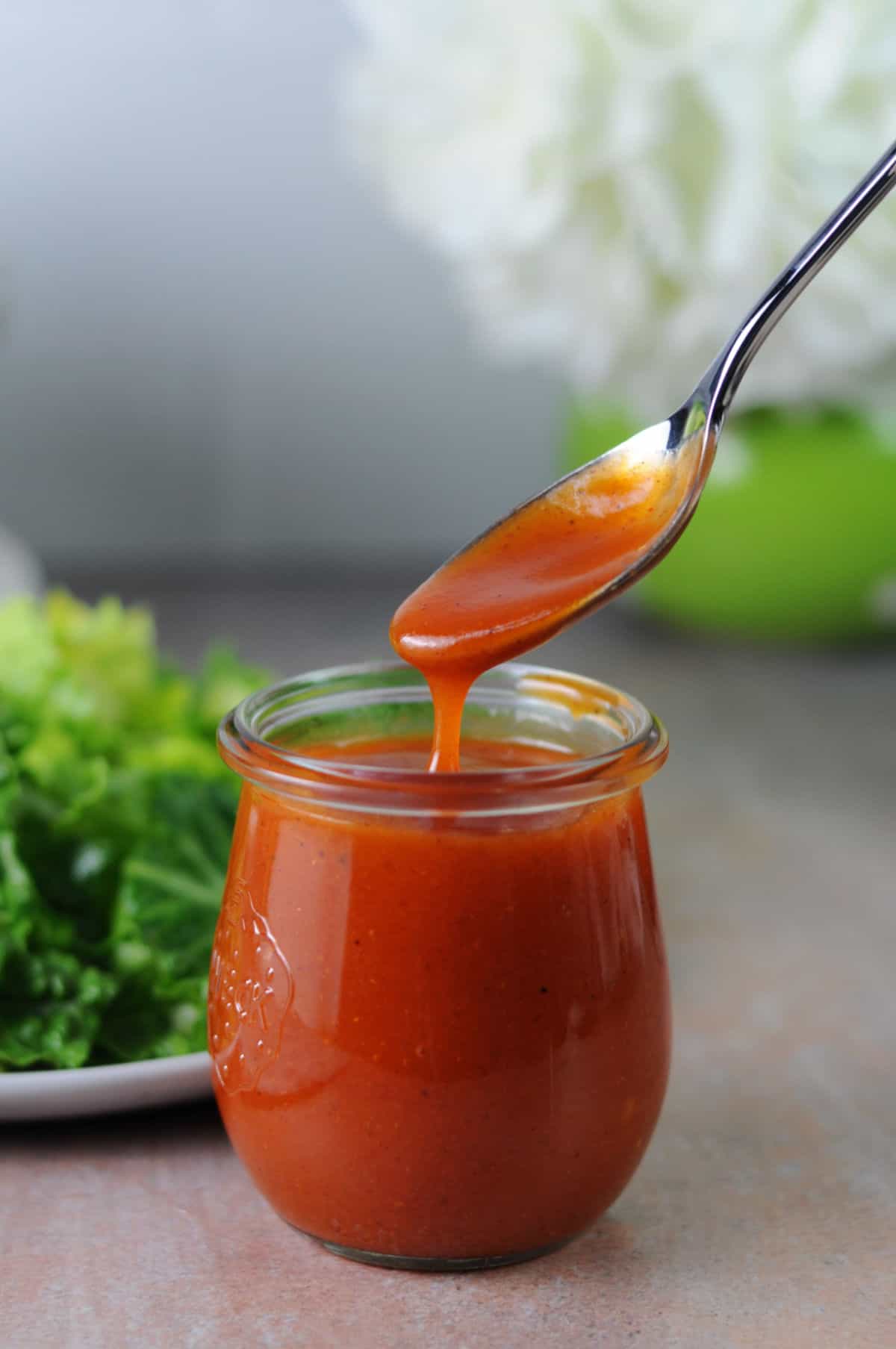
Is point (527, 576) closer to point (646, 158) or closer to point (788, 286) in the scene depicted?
point (788, 286)

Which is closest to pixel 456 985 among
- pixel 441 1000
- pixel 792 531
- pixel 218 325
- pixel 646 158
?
pixel 441 1000

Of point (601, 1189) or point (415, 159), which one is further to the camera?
point (415, 159)

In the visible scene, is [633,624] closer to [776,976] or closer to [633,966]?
[776,976]

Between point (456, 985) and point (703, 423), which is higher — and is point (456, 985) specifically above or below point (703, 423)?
below

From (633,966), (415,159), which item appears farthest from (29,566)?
(633,966)

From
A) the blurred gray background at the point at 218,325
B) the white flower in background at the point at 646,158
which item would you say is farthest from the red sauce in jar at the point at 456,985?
the blurred gray background at the point at 218,325

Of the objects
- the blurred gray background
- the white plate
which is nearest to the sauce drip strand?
the white plate
